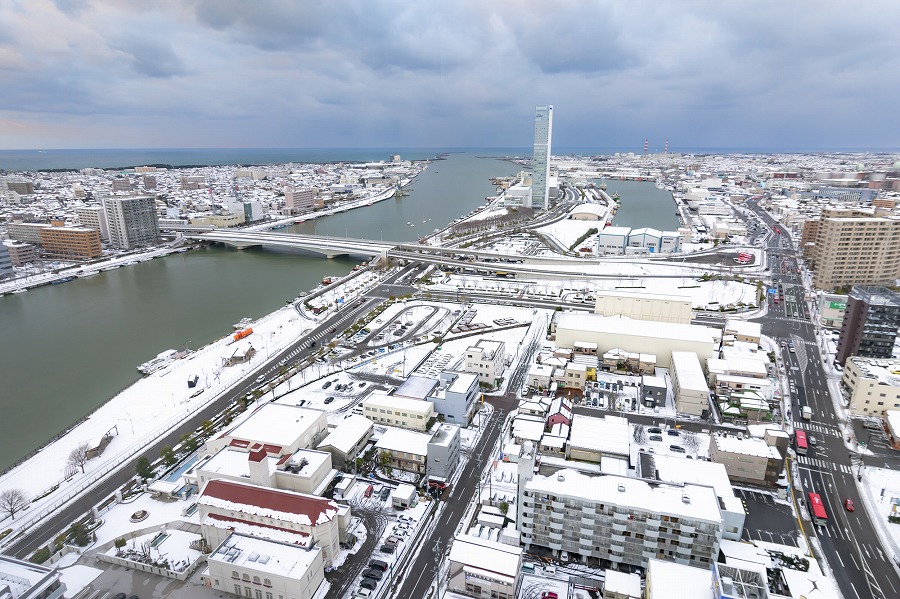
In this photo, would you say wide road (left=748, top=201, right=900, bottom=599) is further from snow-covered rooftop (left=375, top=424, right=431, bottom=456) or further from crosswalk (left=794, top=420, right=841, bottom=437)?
snow-covered rooftop (left=375, top=424, right=431, bottom=456)

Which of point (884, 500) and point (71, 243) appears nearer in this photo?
point (884, 500)

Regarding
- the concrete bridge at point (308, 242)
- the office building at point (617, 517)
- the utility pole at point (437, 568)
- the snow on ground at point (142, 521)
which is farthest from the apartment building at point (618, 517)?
the concrete bridge at point (308, 242)

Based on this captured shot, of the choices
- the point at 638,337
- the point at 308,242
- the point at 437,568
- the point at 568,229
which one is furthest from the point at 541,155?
the point at 437,568

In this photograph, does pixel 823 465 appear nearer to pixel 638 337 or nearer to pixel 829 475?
pixel 829 475

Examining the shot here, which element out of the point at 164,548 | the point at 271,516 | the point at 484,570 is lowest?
the point at 164,548

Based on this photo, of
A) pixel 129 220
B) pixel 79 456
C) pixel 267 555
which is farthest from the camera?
pixel 129 220

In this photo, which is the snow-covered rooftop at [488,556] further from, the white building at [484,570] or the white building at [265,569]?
the white building at [265,569]

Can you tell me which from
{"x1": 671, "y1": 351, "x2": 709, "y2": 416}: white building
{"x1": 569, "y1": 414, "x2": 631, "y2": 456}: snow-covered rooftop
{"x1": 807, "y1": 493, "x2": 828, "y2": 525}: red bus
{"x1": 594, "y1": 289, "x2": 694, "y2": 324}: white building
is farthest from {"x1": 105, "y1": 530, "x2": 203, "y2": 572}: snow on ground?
{"x1": 594, "y1": 289, "x2": 694, "y2": 324}: white building
